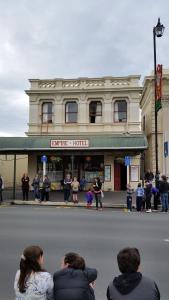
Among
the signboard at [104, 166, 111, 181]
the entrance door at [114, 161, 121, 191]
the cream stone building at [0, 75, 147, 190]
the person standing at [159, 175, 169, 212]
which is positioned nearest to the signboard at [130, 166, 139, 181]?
the cream stone building at [0, 75, 147, 190]

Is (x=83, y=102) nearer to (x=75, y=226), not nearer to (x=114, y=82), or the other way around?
(x=114, y=82)

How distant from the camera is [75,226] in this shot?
13.5 metres

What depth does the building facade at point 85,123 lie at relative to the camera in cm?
3142

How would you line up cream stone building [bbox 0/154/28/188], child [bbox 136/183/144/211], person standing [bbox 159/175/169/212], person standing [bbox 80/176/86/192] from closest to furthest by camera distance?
person standing [bbox 159/175/169/212] → child [bbox 136/183/144/211] → person standing [bbox 80/176/86/192] → cream stone building [bbox 0/154/28/188]

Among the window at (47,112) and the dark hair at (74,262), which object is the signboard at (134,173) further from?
the dark hair at (74,262)

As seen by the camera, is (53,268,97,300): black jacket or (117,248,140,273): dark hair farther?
(53,268,97,300): black jacket

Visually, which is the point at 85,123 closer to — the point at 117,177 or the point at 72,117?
the point at 72,117

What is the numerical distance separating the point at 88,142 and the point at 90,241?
19.1 m

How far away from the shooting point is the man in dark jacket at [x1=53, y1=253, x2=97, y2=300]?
375 cm

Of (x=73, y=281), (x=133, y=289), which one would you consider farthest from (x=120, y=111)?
(x=133, y=289)

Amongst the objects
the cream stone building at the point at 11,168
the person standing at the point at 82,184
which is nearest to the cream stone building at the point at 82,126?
the person standing at the point at 82,184

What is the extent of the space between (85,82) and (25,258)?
29.9 m

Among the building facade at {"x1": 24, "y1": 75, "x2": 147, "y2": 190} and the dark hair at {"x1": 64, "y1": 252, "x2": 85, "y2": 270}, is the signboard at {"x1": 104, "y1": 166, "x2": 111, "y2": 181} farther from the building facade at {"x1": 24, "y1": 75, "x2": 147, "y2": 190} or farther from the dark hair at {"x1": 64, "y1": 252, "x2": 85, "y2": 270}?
the dark hair at {"x1": 64, "y1": 252, "x2": 85, "y2": 270}

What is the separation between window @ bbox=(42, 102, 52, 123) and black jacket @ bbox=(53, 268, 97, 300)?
3018 centimetres
